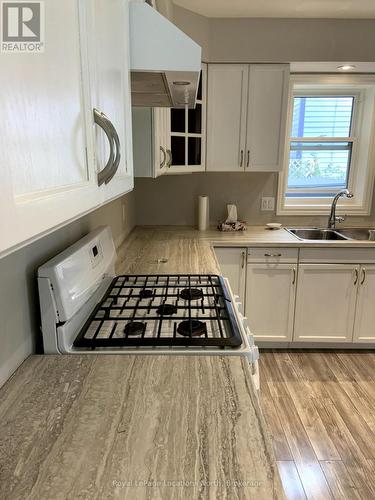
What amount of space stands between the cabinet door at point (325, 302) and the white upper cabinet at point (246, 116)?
92 centimetres

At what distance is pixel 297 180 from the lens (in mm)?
3283

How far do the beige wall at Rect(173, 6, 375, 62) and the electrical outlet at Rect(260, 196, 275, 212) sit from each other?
1096mm

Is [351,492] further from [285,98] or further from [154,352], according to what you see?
[285,98]

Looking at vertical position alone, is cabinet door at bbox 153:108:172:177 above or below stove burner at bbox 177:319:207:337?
above

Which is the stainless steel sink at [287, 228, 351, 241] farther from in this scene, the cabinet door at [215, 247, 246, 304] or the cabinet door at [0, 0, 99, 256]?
the cabinet door at [0, 0, 99, 256]

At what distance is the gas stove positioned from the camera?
103 cm

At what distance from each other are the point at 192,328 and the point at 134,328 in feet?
0.62

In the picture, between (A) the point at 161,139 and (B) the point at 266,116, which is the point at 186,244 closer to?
(A) the point at 161,139

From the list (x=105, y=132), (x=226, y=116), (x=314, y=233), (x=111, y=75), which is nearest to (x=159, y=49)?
(x=111, y=75)

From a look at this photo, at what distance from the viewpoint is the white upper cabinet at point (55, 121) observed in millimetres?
407

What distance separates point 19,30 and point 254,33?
270 centimetres

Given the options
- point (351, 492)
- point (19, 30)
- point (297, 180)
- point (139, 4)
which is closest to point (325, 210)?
point (297, 180)

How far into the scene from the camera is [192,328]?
114 centimetres

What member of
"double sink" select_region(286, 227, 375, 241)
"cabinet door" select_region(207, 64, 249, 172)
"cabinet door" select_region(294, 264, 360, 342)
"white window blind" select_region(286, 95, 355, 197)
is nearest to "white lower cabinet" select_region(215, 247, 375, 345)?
"cabinet door" select_region(294, 264, 360, 342)
